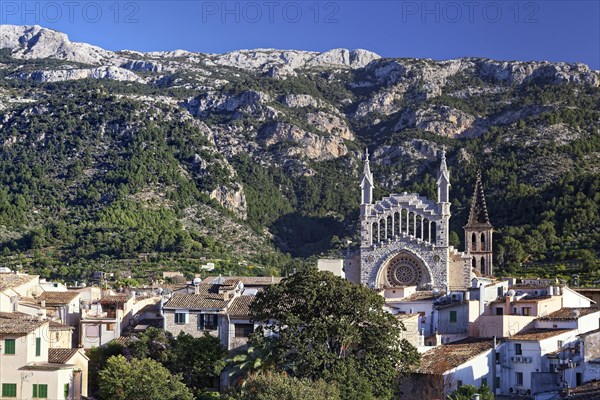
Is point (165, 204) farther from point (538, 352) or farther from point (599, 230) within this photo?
point (538, 352)

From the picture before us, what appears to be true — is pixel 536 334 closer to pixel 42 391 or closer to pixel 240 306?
pixel 240 306

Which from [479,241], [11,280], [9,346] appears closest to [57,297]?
[11,280]

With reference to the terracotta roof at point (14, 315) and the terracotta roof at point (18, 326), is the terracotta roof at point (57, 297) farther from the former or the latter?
the terracotta roof at point (18, 326)

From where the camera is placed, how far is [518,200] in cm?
14562

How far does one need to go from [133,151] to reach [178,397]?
4907 inches

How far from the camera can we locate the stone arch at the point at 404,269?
96562 mm

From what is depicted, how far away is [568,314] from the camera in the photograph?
64.8 metres

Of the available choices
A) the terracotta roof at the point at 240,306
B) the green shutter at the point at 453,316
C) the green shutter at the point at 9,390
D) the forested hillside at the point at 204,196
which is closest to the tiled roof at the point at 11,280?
the terracotta roof at the point at 240,306

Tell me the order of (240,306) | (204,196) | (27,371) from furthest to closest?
(204,196)
(240,306)
(27,371)

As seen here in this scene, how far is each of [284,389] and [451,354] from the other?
1275 centimetres

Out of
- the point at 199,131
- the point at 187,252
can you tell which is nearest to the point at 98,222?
the point at 187,252

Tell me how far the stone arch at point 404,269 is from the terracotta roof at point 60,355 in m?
40.2

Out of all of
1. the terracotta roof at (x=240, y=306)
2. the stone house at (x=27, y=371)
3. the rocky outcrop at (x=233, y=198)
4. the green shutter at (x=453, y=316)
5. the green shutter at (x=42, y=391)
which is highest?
the rocky outcrop at (x=233, y=198)

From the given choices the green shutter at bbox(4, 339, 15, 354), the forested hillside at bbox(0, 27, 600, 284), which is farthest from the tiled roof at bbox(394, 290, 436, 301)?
the forested hillside at bbox(0, 27, 600, 284)
